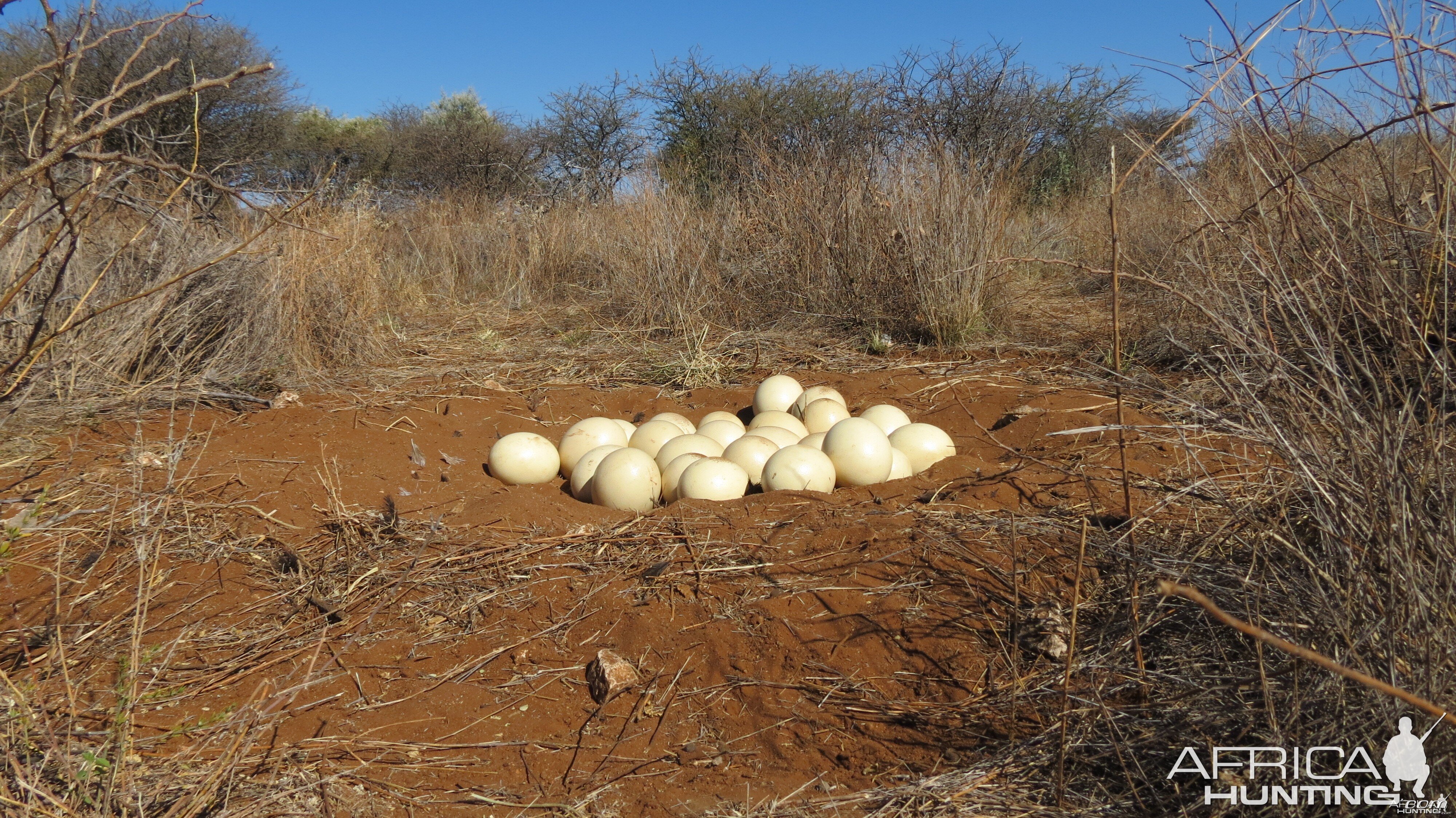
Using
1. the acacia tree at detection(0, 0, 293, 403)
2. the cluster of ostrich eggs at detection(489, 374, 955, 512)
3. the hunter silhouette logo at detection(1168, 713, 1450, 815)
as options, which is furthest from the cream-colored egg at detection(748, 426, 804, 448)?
the hunter silhouette logo at detection(1168, 713, 1450, 815)

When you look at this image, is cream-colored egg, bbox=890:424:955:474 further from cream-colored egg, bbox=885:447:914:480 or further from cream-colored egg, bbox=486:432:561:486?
cream-colored egg, bbox=486:432:561:486

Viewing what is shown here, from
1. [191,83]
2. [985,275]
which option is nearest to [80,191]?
[985,275]

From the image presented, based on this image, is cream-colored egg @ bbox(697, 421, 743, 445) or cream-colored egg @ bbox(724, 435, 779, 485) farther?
cream-colored egg @ bbox(697, 421, 743, 445)

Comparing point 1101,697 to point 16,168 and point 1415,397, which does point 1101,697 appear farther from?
point 16,168

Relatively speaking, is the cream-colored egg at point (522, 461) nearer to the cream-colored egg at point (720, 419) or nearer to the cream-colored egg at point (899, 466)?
the cream-colored egg at point (720, 419)

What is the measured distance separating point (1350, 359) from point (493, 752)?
7.31 feet

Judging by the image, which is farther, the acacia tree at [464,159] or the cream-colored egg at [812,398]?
the acacia tree at [464,159]

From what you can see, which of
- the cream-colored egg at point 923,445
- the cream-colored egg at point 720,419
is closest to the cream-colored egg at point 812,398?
the cream-colored egg at point 720,419

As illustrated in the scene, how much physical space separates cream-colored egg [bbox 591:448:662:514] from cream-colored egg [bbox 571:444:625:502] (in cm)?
16

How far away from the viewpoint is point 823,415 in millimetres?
4625

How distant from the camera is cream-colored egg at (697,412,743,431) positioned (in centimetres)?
458

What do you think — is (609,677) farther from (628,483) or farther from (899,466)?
(899,466)

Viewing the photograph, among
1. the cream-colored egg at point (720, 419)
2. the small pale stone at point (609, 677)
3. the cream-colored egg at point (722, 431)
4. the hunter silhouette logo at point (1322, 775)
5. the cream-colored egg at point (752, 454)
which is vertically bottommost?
the small pale stone at point (609, 677)

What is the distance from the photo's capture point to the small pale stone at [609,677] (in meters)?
2.61
